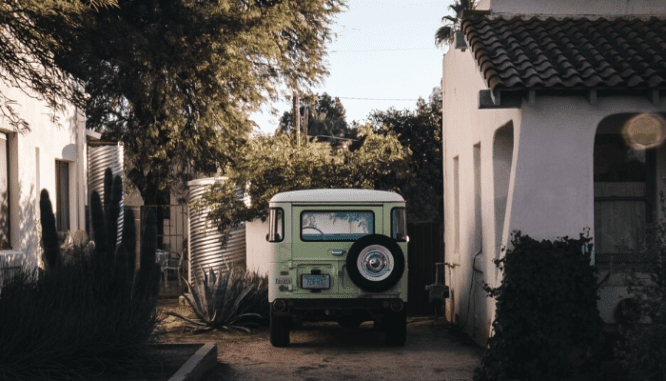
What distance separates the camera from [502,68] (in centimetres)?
876

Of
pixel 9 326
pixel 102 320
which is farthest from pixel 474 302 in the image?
pixel 9 326

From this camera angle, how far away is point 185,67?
596 inches

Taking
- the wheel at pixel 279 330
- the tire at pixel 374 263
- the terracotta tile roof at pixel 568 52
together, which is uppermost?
the terracotta tile roof at pixel 568 52

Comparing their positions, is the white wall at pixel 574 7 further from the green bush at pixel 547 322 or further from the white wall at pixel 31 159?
the white wall at pixel 31 159

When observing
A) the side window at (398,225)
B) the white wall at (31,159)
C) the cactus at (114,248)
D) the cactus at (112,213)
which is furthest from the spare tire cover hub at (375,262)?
the white wall at (31,159)

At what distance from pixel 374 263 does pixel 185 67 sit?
6289 mm

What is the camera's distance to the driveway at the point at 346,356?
358 inches

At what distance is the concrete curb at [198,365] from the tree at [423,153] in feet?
55.0

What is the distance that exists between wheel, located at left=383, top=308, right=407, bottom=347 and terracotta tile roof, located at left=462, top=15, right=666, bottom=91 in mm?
3795

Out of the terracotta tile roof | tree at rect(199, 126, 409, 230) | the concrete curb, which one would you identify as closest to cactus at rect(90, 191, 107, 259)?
the concrete curb

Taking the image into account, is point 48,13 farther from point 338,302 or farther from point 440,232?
point 440,232

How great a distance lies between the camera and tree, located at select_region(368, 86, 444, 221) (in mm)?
26234

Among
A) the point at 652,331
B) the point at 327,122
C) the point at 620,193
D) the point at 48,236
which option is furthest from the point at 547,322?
the point at 327,122

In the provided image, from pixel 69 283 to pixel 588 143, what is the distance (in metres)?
5.53
